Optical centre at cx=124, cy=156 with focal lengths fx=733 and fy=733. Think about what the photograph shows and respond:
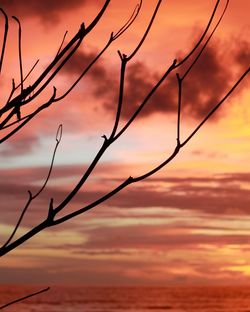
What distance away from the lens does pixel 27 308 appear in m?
57.2

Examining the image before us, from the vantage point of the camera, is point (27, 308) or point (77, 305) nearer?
point (27, 308)

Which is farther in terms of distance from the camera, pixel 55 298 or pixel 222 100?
pixel 55 298

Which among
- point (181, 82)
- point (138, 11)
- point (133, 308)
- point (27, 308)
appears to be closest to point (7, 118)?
point (181, 82)

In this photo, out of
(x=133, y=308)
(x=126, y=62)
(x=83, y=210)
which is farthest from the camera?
(x=133, y=308)

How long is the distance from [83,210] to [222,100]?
1.31 ft

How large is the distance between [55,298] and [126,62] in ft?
244

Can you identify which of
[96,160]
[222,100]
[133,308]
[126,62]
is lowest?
[133,308]

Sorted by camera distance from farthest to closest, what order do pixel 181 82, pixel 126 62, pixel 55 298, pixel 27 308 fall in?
pixel 55 298, pixel 27 308, pixel 181 82, pixel 126 62

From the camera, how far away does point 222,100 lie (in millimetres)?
1584

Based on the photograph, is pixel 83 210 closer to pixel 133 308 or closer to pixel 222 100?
pixel 222 100

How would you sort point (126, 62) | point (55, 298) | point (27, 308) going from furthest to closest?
1. point (55, 298)
2. point (27, 308)
3. point (126, 62)

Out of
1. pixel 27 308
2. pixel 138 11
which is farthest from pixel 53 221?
pixel 27 308

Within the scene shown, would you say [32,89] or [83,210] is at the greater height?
[32,89]

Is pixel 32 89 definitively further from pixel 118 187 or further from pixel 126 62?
pixel 118 187
